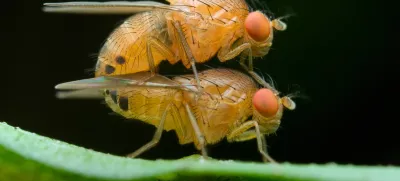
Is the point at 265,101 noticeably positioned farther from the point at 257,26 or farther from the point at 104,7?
the point at 104,7

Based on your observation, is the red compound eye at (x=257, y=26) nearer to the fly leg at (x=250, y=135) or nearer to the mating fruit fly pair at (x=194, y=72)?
the mating fruit fly pair at (x=194, y=72)

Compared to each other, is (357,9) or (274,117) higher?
(357,9)

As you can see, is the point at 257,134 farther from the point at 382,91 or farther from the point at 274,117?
the point at 382,91

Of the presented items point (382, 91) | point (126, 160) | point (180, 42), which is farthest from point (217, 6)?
point (382, 91)

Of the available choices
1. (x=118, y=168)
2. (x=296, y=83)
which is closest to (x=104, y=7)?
(x=118, y=168)

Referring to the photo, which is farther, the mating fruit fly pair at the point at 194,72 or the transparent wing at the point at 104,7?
the mating fruit fly pair at the point at 194,72

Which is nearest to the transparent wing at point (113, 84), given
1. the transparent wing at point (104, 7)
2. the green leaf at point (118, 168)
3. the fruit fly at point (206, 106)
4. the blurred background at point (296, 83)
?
the fruit fly at point (206, 106)

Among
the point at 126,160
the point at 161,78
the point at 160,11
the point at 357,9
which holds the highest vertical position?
the point at 357,9
